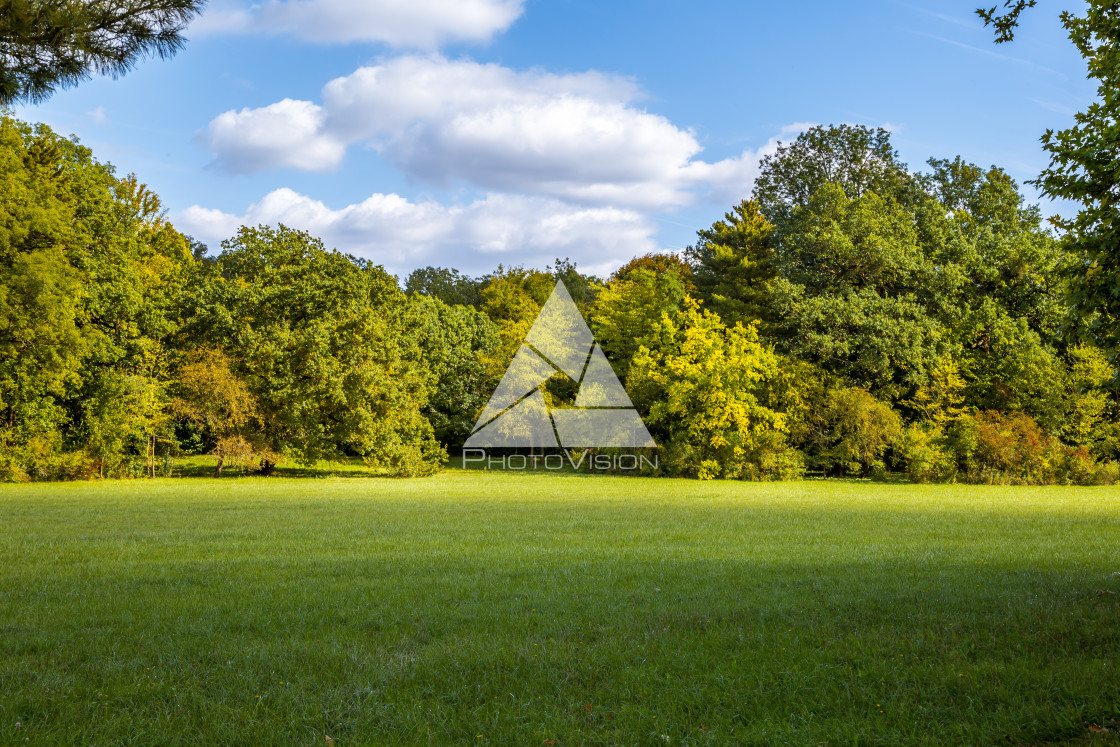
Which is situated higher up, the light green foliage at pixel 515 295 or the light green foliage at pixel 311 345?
the light green foliage at pixel 515 295

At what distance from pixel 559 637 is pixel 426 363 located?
30.2 m

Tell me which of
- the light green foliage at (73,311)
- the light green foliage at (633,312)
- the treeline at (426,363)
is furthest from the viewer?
the light green foliage at (633,312)

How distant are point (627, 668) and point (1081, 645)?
11.9ft

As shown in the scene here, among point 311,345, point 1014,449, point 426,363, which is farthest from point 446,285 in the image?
point 1014,449

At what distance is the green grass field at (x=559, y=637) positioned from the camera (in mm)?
4289

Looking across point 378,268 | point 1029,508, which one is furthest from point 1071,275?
point 378,268

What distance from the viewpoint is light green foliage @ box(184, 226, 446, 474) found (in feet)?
95.3

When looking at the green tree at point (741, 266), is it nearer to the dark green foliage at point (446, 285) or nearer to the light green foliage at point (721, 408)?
the light green foliage at point (721, 408)

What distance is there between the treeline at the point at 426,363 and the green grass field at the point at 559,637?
51.0 feet

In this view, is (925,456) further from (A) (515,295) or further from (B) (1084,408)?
(A) (515,295)

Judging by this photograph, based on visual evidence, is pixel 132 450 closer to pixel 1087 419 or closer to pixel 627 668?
pixel 627 668

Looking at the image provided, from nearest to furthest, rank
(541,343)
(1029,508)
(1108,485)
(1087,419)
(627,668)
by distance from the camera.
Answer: (627,668)
(1029,508)
(1108,485)
(1087,419)
(541,343)

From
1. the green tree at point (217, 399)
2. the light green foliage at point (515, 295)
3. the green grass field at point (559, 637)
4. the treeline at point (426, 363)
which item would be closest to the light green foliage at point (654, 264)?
the light green foliage at point (515, 295)

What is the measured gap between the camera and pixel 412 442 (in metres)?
32.0
